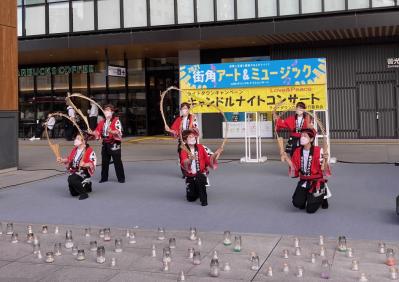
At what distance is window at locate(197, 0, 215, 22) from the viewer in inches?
821

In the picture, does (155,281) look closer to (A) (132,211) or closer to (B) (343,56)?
(A) (132,211)

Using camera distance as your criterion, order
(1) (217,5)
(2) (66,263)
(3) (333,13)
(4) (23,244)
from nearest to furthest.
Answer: (2) (66,263) → (4) (23,244) → (3) (333,13) → (1) (217,5)

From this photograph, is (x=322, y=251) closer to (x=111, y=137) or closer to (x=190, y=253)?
(x=190, y=253)

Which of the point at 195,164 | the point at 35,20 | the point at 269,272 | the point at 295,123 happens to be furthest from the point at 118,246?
the point at 35,20

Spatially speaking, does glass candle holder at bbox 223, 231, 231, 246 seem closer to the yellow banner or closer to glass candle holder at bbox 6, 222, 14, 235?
glass candle holder at bbox 6, 222, 14, 235

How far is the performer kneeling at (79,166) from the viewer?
943 cm

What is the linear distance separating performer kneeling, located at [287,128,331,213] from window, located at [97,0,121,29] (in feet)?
51.5

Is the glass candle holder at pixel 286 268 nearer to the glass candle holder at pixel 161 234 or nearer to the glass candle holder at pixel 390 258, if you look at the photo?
the glass candle holder at pixel 390 258

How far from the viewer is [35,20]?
75.0 ft

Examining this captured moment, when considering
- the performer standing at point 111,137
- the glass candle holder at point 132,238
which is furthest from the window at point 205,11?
the glass candle holder at point 132,238

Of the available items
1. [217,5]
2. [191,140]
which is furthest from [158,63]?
[191,140]

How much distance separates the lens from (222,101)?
14.7 m

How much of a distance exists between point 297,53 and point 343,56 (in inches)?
74.3

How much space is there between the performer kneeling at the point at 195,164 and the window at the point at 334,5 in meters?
12.9
